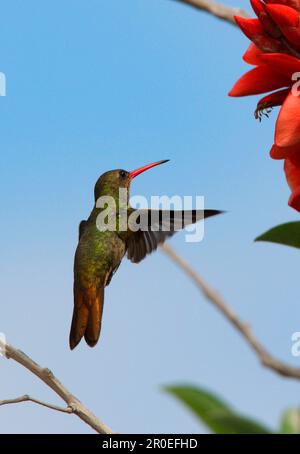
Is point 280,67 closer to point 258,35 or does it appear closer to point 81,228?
point 258,35

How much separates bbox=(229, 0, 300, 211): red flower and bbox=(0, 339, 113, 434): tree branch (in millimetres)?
722

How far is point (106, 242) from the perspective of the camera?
3.76 meters

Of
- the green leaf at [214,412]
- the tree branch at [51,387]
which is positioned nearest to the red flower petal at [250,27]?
the green leaf at [214,412]

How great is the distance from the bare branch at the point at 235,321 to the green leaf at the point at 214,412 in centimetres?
10

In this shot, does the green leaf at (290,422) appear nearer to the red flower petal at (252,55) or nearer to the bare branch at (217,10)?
the red flower petal at (252,55)

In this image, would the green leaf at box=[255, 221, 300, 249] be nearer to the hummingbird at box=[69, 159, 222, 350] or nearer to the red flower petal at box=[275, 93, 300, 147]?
the red flower petal at box=[275, 93, 300, 147]

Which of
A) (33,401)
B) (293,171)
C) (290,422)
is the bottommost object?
(290,422)

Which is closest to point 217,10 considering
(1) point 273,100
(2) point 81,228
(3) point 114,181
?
(1) point 273,100

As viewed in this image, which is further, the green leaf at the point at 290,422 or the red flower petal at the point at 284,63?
the red flower petal at the point at 284,63

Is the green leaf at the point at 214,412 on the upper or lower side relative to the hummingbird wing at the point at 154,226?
lower

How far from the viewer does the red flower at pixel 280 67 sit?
165 centimetres

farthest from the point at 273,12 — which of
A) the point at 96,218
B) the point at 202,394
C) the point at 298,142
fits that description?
the point at 96,218

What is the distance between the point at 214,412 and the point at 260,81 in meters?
0.80
